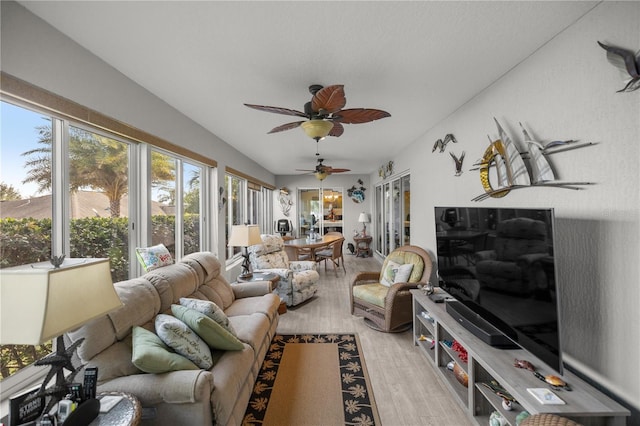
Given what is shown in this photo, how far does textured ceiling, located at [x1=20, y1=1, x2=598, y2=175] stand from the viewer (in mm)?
1401

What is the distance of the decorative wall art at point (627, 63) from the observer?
1233 millimetres

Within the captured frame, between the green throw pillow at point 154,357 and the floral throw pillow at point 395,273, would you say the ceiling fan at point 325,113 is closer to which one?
the green throw pillow at point 154,357

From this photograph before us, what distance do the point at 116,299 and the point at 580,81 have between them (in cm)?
270

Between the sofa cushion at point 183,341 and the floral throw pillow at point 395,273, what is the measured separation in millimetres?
2327

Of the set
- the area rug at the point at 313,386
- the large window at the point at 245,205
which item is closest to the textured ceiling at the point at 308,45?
the large window at the point at 245,205

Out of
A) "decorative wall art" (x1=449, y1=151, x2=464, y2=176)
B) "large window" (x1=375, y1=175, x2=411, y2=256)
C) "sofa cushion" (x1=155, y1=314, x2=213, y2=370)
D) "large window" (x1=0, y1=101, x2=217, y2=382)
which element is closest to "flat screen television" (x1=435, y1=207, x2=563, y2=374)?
"decorative wall art" (x1=449, y1=151, x2=464, y2=176)

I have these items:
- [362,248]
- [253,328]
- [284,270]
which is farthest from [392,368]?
[362,248]

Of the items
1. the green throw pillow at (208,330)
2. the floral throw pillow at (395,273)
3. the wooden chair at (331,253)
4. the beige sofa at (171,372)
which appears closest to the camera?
the beige sofa at (171,372)

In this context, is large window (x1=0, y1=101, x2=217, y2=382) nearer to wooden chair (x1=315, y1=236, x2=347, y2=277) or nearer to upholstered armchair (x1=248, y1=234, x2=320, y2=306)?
upholstered armchair (x1=248, y1=234, x2=320, y2=306)

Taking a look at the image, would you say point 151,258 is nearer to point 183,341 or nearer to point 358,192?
point 183,341

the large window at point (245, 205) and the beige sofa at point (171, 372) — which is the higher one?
the large window at point (245, 205)

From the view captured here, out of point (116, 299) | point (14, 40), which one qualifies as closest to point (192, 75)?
point (14, 40)

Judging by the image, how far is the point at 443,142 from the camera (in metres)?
3.13

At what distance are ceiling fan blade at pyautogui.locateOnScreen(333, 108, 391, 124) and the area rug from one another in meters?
2.18
